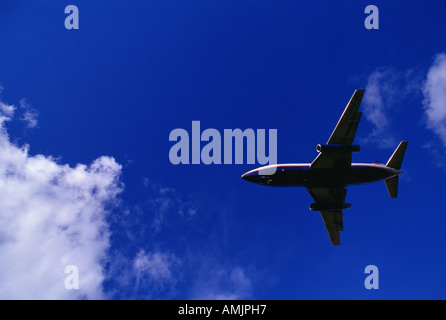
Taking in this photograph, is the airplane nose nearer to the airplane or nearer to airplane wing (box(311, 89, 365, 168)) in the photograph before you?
the airplane

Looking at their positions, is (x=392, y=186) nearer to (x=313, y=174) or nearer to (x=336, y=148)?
(x=336, y=148)

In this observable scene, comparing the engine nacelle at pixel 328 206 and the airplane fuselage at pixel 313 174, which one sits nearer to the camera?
the airplane fuselage at pixel 313 174

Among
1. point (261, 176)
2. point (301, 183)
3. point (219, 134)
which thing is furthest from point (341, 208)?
point (219, 134)

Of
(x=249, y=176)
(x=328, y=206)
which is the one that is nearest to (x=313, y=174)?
(x=328, y=206)

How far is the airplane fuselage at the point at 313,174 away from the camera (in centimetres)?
3209

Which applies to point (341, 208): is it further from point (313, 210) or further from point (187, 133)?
point (187, 133)

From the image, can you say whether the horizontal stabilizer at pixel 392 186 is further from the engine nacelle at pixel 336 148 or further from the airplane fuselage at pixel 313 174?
the engine nacelle at pixel 336 148

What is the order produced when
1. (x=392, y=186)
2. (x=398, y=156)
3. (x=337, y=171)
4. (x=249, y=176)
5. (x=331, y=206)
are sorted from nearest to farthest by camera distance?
(x=337, y=171) → (x=249, y=176) → (x=398, y=156) → (x=392, y=186) → (x=331, y=206)

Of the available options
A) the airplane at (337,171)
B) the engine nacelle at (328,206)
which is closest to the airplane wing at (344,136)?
the airplane at (337,171)

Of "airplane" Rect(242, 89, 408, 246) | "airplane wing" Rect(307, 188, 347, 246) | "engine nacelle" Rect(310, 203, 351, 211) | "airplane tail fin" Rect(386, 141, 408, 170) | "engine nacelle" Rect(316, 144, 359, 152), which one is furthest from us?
"engine nacelle" Rect(310, 203, 351, 211)

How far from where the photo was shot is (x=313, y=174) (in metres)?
32.4

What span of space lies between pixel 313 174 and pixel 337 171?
268cm

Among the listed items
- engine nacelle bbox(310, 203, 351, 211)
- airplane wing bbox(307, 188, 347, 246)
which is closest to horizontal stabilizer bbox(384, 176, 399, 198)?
engine nacelle bbox(310, 203, 351, 211)

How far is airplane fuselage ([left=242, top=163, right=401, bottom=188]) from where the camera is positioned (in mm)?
32094
